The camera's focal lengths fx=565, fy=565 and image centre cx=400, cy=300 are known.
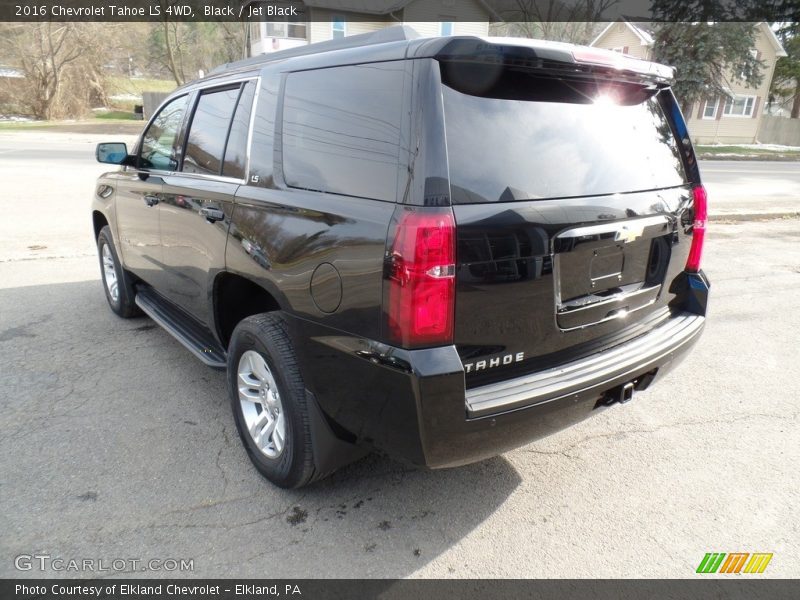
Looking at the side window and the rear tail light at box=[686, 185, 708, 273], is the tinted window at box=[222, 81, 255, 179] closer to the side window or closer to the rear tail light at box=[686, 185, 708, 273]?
the side window

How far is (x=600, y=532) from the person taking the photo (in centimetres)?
254

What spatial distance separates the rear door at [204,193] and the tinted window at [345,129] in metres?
0.45

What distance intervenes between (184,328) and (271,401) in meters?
1.34

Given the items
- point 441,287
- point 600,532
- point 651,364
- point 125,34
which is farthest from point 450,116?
point 125,34

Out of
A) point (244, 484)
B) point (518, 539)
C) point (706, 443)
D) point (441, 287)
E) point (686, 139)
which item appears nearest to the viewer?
point (441, 287)

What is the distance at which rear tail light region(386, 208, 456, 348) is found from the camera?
1955mm

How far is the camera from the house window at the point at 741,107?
39.1 m

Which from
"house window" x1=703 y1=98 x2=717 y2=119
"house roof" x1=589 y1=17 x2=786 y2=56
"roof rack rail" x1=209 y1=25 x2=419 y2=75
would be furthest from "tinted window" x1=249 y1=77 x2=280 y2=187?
"house window" x1=703 y1=98 x2=717 y2=119

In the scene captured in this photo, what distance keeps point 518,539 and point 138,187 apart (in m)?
3.42

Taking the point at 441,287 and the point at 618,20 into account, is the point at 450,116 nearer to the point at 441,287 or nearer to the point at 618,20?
the point at 441,287

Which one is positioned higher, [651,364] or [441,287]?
[441,287]

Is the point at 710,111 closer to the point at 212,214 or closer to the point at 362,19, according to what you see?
the point at 362,19

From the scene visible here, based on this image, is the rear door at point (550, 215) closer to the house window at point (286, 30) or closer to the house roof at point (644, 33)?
the house window at point (286, 30)

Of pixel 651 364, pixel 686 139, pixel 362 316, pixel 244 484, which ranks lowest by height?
pixel 244 484
